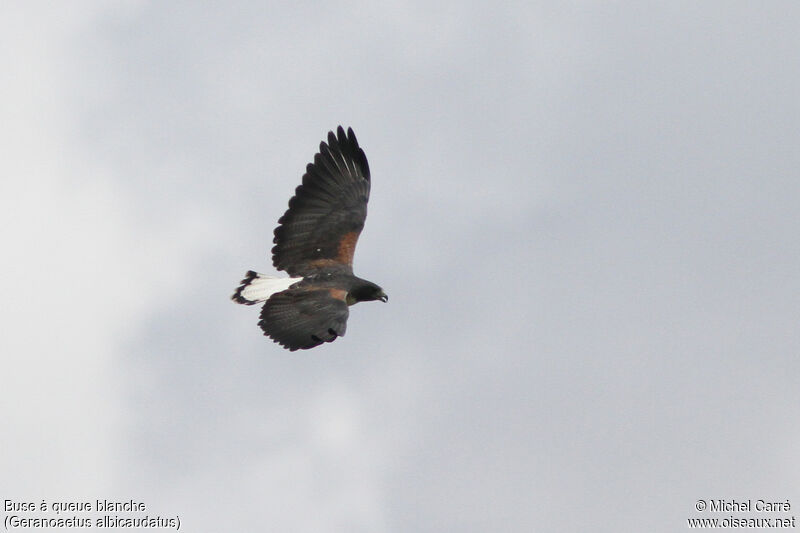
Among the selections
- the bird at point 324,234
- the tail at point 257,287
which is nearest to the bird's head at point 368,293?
the bird at point 324,234

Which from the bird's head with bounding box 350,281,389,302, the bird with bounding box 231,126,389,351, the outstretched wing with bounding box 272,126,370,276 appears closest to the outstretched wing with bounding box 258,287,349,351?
the bird with bounding box 231,126,389,351

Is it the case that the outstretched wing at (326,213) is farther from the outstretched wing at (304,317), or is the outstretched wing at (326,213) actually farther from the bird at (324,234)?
the outstretched wing at (304,317)

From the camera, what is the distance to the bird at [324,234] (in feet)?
93.0

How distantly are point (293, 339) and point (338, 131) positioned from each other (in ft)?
20.6

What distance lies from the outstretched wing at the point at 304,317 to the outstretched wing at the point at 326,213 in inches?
64.2

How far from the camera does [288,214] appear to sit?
29.8 m

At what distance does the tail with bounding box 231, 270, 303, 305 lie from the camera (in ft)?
91.5

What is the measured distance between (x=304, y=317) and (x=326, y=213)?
3.92 meters

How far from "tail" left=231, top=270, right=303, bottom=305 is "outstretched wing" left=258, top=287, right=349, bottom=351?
0.96ft

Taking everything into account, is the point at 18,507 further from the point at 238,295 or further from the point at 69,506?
the point at 238,295

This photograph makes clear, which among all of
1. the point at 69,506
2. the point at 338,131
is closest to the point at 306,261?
the point at 338,131

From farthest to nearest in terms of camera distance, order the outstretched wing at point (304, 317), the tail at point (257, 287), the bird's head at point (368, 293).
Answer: the bird's head at point (368, 293) → the tail at point (257, 287) → the outstretched wing at point (304, 317)

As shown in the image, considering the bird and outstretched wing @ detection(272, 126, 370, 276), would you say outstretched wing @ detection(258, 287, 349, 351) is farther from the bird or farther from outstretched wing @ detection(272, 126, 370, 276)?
outstretched wing @ detection(272, 126, 370, 276)

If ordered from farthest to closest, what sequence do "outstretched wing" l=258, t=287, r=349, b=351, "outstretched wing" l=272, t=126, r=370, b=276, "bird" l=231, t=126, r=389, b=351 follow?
"outstretched wing" l=272, t=126, r=370, b=276
"bird" l=231, t=126, r=389, b=351
"outstretched wing" l=258, t=287, r=349, b=351
